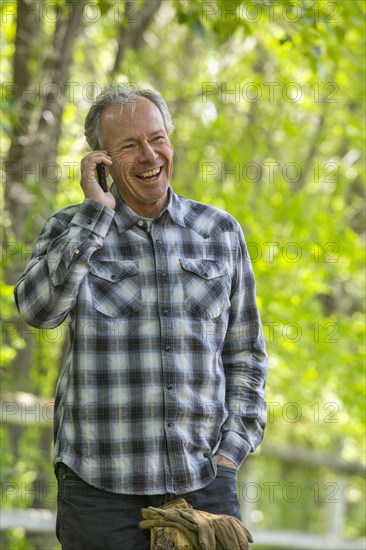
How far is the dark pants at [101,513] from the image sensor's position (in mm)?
2645

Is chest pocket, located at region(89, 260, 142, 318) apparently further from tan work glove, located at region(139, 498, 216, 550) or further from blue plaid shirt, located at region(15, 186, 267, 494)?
tan work glove, located at region(139, 498, 216, 550)

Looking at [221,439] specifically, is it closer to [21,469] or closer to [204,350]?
[204,350]

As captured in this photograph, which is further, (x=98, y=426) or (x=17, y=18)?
(x=17, y=18)

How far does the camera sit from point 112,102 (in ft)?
9.63

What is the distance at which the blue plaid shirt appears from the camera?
8.80 feet

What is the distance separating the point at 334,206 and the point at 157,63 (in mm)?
1939

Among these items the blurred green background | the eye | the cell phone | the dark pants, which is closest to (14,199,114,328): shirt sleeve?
the cell phone

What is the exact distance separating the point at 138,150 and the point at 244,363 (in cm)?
68

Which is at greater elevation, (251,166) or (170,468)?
(251,166)

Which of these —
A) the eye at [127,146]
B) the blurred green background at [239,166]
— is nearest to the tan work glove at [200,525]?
the eye at [127,146]

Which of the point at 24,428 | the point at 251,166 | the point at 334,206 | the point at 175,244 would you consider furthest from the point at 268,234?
the point at 175,244

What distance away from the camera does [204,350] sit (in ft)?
9.21

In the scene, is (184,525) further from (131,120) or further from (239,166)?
(239,166)

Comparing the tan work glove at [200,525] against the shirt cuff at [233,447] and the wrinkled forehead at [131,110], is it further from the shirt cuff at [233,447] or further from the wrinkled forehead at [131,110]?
the wrinkled forehead at [131,110]
